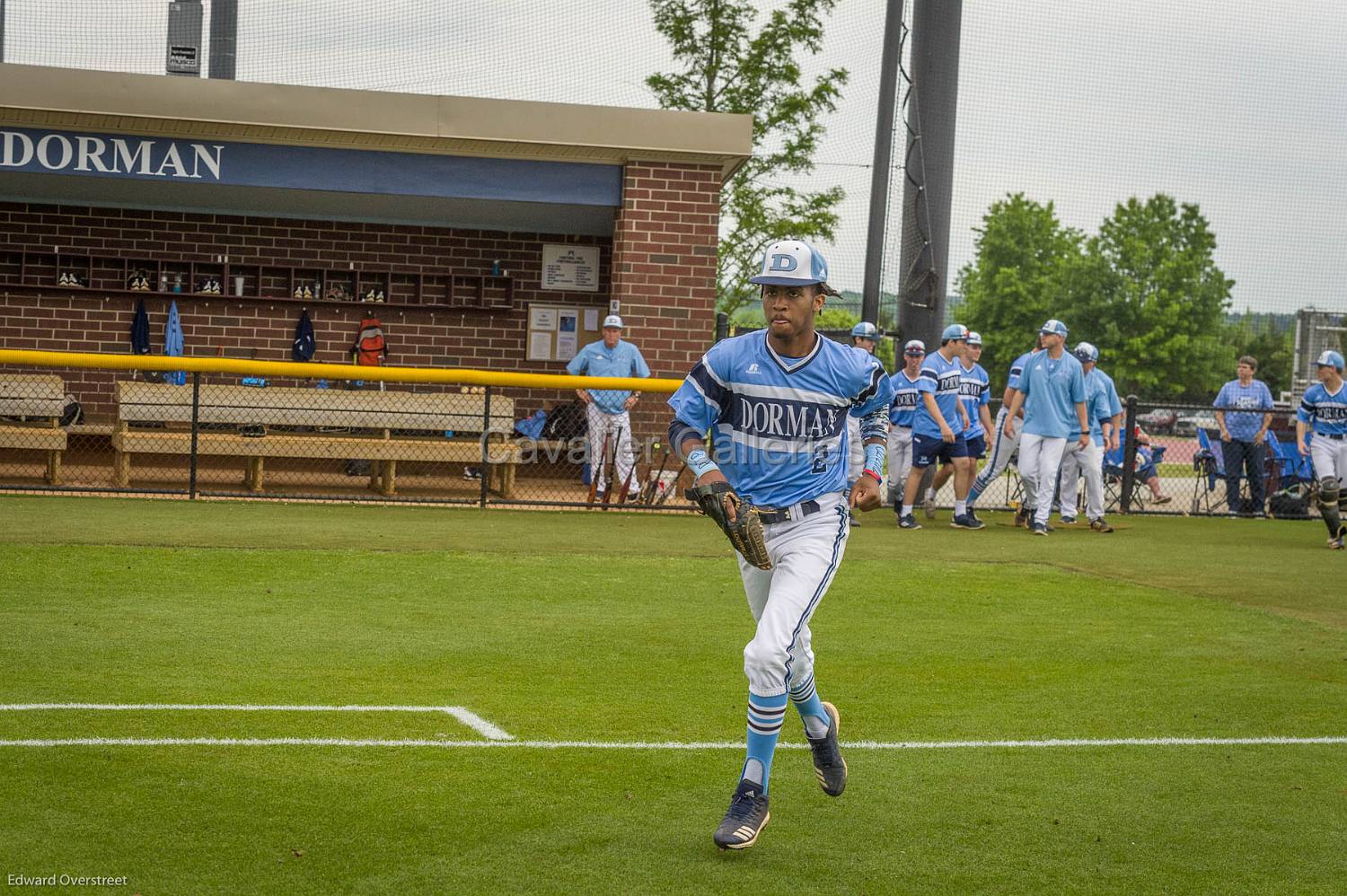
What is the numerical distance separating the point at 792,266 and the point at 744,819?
1.95m

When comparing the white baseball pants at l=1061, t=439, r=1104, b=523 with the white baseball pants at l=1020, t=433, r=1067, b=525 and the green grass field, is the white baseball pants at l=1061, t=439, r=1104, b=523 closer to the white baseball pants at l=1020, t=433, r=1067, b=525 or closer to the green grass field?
the white baseball pants at l=1020, t=433, r=1067, b=525

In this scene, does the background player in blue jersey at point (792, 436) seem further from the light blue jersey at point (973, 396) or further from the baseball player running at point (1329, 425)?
the baseball player running at point (1329, 425)

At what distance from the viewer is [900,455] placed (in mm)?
15945

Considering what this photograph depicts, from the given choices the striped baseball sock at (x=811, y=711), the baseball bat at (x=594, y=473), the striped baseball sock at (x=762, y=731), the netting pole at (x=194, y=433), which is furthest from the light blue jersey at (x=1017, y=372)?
the striped baseball sock at (x=762, y=731)

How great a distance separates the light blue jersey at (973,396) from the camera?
1606 cm

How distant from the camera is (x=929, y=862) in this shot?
459 centimetres

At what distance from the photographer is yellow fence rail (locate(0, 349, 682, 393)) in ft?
47.0

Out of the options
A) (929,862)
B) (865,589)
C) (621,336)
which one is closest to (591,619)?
(865,589)

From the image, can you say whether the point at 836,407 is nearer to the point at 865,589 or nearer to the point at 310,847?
the point at 310,847

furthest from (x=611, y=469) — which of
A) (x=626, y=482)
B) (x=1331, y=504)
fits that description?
(x=1331, y=504)

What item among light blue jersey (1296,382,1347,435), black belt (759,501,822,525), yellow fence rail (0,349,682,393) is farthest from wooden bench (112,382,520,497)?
black belt (759,501,822,525)

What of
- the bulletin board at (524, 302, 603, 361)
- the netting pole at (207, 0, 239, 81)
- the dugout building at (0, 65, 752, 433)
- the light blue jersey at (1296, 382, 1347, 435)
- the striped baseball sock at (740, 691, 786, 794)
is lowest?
the striped baseball sock at (740, 691, 786, 794)

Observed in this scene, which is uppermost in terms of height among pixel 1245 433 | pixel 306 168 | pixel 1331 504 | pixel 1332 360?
pixel 306 168

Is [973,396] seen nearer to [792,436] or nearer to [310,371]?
[310,371]
